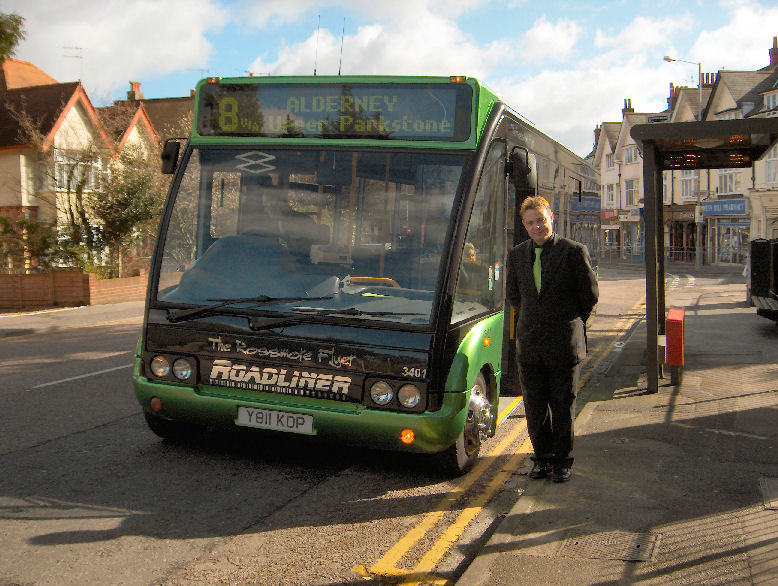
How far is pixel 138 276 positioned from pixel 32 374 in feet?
51.3

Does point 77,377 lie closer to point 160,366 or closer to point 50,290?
point 160,366

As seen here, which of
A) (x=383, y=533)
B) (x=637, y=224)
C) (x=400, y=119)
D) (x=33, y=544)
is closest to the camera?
(x=33, y=544)

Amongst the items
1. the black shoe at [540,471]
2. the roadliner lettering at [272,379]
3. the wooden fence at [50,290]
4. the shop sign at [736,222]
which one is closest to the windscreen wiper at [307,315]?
the roadliner lettering at [272,379]

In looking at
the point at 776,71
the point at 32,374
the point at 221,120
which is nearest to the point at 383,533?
the point at 221,120

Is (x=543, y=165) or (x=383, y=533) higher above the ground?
(x=543, y=165)

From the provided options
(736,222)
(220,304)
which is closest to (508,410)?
(220,304)

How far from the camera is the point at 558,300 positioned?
5.34 m

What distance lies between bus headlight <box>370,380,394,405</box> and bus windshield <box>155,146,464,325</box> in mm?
438

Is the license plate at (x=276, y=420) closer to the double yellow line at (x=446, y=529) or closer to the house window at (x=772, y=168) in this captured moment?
the double yellow line at (x=446, y=529)

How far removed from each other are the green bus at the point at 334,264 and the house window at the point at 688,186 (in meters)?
55.2

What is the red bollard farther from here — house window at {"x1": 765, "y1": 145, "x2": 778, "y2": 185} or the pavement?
house window at {"x1": 765, "y1": 145, "x2": 778, "y2": 185}

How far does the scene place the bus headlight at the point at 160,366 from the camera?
573 centimetres

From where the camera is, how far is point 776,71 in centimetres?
4988

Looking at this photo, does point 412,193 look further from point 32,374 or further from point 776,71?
point 776,71
